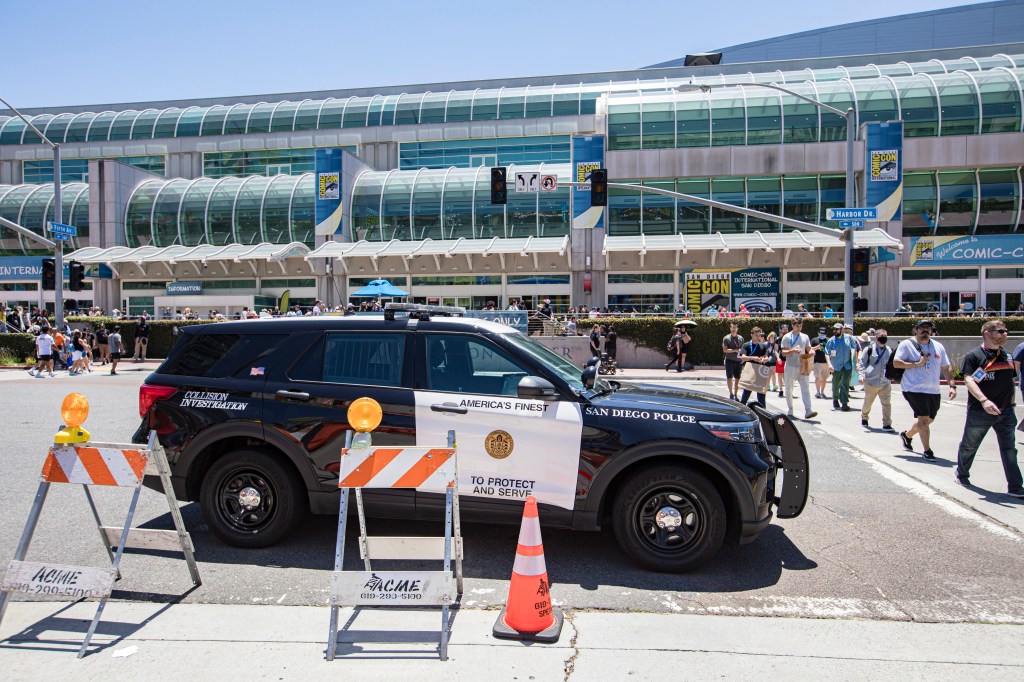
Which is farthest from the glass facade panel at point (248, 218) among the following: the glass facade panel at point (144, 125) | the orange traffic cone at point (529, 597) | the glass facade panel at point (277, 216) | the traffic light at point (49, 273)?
the orange traffic cone at point (529, 597)

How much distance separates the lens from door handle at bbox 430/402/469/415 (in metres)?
4.64

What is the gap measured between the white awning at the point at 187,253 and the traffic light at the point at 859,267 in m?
27.1

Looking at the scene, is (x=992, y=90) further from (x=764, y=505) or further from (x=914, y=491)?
(x=764, y=505)

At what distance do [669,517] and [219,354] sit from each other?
3.70 meters

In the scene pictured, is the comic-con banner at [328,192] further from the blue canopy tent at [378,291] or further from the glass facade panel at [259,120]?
the glass facade panel at [259,120]

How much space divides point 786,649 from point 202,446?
4211 millimetres

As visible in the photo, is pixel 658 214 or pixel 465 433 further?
pixel 658 214

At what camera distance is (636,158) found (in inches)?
1321

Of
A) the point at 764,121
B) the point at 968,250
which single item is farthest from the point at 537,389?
the point at 968,250

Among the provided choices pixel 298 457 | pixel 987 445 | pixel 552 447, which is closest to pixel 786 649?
pixel 552 447

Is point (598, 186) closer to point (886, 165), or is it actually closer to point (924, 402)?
point (924, 402)

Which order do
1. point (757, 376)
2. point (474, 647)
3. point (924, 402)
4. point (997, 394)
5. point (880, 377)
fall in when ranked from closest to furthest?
1. point (474, 647)
2. point (997, 394)
3. point (924, 402)
4. point (880, 377)
5. point (757, 376)

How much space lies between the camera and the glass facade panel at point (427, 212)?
3556cm

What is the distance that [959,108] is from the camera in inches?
1256
